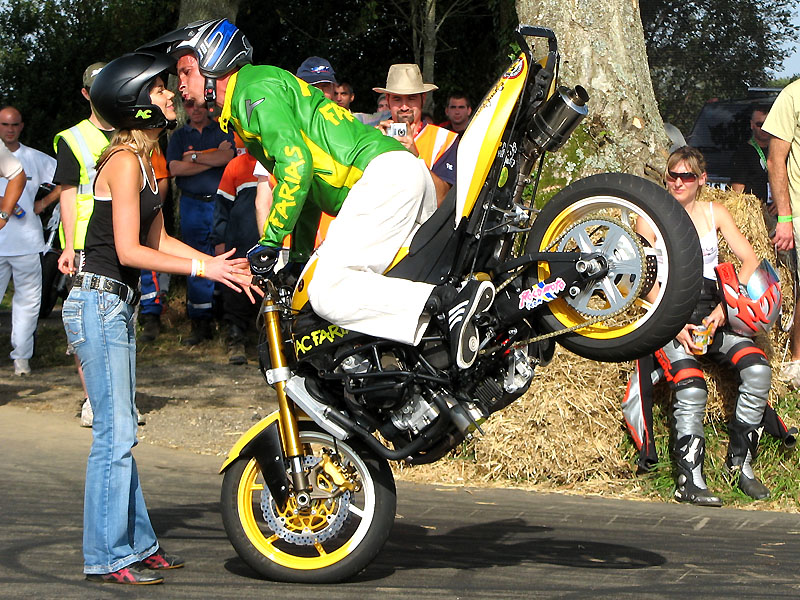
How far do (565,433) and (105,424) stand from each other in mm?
3356

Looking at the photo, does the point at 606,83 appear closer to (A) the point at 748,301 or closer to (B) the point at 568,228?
(A) the point at 748,301

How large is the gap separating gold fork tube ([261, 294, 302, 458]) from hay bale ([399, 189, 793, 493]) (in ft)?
8.34

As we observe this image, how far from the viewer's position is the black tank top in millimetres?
5398

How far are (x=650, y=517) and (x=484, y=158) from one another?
111 inches

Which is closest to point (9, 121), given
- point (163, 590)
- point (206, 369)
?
point (206, 369)

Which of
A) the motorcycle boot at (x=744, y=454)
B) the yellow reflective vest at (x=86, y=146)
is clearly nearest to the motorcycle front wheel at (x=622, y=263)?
the motorcycle boot at (x=744, y=454)

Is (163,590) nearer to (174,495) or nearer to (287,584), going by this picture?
(287,584)

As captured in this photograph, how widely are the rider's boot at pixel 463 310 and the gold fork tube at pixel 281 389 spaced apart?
0.79m

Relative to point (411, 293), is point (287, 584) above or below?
below

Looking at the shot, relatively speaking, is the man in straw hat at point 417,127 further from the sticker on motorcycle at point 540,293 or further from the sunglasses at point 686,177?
the sticker on motorcycle at point 540,293

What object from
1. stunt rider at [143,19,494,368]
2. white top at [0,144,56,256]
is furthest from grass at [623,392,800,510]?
white top at [0,144,56,256]

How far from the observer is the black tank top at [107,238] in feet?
17.7

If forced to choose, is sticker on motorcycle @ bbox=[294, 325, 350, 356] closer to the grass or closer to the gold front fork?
the gold front fork

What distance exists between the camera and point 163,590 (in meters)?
5.20
